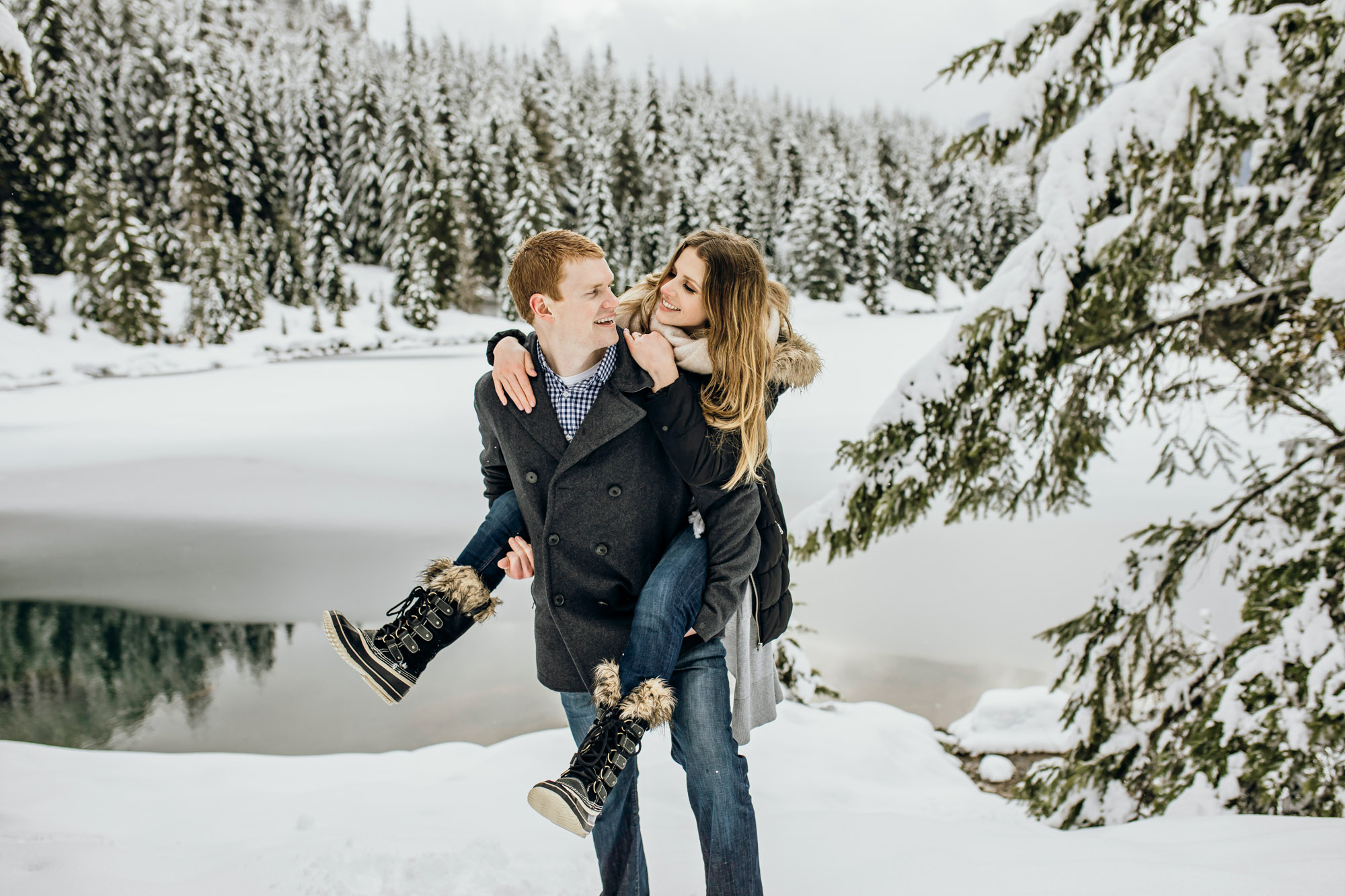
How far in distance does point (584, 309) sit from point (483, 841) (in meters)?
2.07

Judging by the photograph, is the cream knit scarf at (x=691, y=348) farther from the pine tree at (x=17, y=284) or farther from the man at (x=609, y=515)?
the pine tree at (x=17, y=284)

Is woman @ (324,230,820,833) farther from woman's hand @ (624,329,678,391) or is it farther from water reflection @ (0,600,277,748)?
water reflection @ (0,600,277,748)

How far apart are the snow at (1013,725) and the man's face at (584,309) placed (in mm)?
5792

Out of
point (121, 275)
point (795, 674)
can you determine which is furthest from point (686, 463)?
point (121, 275)

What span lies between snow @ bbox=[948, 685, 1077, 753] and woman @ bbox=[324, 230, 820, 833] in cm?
509

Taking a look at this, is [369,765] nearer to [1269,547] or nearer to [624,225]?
[1269,547]

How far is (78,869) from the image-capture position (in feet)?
7.62

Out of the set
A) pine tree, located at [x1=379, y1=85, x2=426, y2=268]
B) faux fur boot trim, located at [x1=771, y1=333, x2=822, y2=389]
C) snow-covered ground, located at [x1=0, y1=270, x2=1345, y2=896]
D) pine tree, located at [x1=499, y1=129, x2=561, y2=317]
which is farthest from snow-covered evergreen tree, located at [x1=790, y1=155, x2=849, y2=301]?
faux fur boot trim, located at [x1=771, y1=333, x2=822, y2=389]

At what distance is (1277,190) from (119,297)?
24.7 m

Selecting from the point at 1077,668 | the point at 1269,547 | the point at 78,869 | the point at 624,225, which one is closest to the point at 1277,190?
the point at 1269,547

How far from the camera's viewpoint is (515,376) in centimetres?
192

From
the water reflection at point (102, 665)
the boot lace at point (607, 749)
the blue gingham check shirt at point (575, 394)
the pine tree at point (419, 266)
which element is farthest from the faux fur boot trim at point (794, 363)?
the pine tree at point (419, 266)

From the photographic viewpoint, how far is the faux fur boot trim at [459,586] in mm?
1973

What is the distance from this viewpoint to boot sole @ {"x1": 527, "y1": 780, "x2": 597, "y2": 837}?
1537 mm
